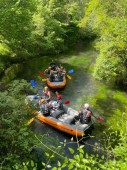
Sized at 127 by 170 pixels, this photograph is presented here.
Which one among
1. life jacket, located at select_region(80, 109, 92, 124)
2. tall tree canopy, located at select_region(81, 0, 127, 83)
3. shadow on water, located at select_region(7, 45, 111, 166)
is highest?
tall tree canopy, located at select_region(81, 0, 127, 83)

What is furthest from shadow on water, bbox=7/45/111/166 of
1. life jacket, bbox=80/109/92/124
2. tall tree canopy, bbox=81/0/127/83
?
tall tree canopy, bbox=81/0/127/83

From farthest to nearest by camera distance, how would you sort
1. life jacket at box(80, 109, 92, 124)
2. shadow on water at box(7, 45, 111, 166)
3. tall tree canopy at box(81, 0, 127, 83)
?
tall tree canopy at box(81, 0, 127, 83), shadow on water at box(7, 45, 111, 166), life jacket at box(80, 109, 92, 124)

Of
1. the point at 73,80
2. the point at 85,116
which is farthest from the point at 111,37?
the point at 85,116

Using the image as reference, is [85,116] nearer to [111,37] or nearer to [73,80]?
[111,37]

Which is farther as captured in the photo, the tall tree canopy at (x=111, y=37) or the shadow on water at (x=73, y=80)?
the tall tree canopy at (x=111, y=37)

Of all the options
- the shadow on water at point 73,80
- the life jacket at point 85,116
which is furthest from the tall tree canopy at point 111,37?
the life jacket at point 85,116

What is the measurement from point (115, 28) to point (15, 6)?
6137 millimetres

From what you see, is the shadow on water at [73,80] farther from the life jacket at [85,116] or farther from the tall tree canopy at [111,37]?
the tall tree canopy at [111,37]

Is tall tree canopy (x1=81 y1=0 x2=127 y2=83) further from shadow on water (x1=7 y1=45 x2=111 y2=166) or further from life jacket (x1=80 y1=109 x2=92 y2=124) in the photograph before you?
life jacket (x1=80 y1=109 x2=92 y2=124)

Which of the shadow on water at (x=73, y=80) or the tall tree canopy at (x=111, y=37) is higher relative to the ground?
the tall tree canopy at (x=111, y=37)

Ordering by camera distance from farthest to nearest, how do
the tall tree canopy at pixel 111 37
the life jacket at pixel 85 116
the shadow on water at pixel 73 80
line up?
the tall tree canopy at pixel 111 37, the shadow on water at pixel 73 80, the life jacket at pixel 85 116

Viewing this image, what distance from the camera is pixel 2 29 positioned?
15.8 m

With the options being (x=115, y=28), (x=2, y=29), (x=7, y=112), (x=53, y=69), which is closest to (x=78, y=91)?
(x=53, y=69)

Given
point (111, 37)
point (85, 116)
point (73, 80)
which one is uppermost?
point (111, 37)
